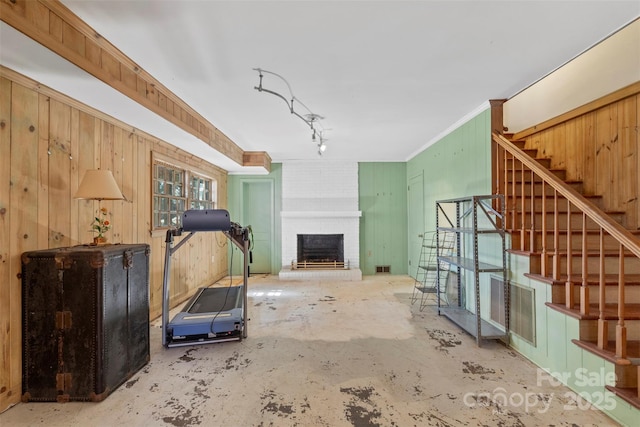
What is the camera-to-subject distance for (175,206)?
4293mm

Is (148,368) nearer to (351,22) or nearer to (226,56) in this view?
(226,56)

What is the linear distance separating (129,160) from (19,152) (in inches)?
47.8

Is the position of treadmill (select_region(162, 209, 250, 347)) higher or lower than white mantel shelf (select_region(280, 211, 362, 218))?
lower

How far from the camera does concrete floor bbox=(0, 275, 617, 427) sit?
1792 mm

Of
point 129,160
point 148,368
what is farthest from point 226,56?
point 148,368

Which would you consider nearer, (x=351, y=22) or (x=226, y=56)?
(x=351, y=22)

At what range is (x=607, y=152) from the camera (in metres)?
2.71

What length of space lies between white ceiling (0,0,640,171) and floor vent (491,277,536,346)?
6.70 ft

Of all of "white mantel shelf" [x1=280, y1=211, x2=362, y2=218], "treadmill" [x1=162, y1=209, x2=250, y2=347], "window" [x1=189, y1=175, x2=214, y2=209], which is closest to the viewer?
"treadmill" [x1=162, y1=209, x2=250, y2=347]

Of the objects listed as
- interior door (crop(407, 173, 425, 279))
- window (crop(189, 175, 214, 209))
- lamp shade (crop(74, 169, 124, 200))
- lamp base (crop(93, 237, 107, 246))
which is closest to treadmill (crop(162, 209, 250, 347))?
lamp base (crop(93, 237, 107, 246))

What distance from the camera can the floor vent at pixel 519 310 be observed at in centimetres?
248

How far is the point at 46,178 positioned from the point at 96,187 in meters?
0.34

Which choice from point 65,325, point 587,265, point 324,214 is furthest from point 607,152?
point 65,325

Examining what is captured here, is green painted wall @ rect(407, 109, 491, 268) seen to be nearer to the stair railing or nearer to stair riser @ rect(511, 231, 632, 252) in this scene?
the stair railing
